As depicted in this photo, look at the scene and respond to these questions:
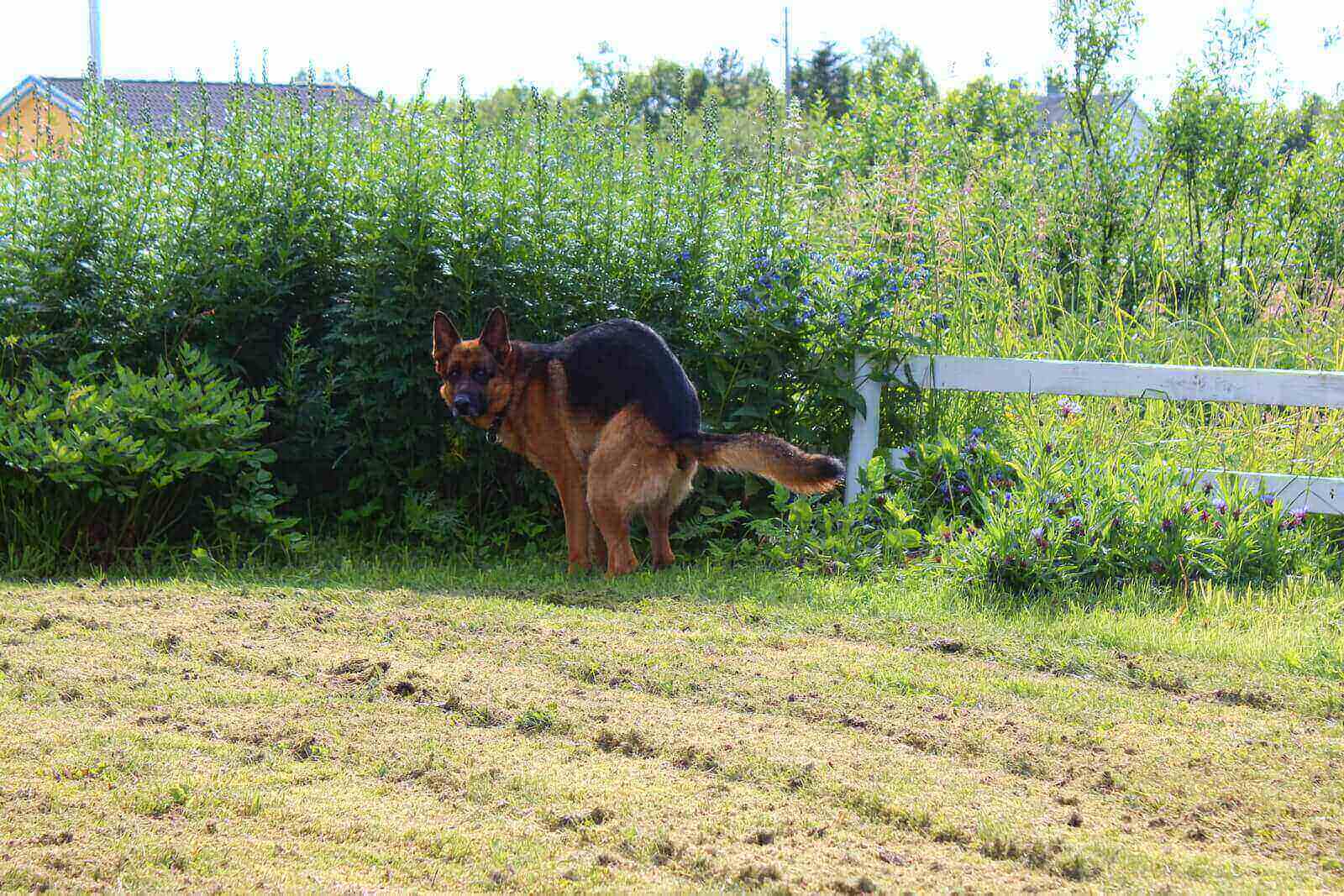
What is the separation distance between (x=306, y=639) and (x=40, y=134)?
4.71 meters

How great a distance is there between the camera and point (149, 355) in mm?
7422

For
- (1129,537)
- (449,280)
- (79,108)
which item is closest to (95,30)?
(79,108)

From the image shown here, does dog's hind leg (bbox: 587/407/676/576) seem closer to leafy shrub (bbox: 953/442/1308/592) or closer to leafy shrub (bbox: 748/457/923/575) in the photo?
leafy shrub (bbox: 748/457/923/575)

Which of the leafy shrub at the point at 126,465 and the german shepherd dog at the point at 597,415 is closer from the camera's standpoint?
the german shepherd dog at the point at 597,415

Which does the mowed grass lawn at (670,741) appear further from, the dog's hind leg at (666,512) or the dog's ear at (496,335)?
the dog's ear at (496,335)

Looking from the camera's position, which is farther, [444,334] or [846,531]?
[846,531]

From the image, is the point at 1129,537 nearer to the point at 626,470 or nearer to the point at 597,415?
the point at 626,470

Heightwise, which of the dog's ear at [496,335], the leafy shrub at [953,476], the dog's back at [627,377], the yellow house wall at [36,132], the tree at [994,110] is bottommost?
the leafy shrub at [953,476]

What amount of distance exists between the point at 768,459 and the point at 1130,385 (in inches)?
96.2

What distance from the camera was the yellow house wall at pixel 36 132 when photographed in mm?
7758

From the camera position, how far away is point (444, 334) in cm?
647

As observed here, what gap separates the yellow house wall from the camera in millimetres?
7758

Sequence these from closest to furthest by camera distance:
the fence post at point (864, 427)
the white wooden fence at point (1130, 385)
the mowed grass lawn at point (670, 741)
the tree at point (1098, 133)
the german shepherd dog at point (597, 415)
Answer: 1. the mowed grass lawn at point (670, 741)
2. the german shepherd dog at point (597, 415)
3. the white wooden fence at point (1130, 385)
4. the fence post at point (864, 427)
5. the tree at point (1098, 133)

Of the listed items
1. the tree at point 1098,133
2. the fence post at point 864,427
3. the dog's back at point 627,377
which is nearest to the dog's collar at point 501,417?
the dog's back at point 627,377
